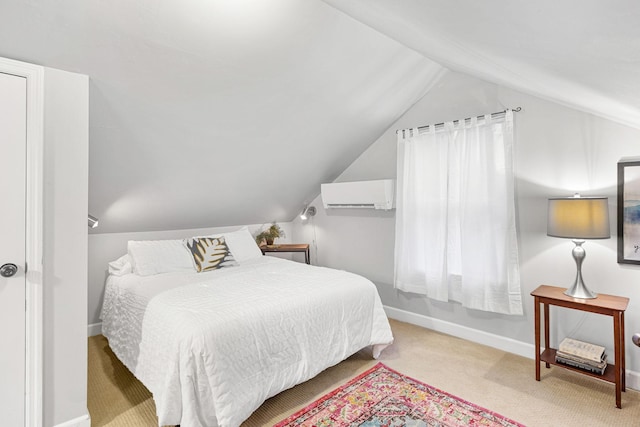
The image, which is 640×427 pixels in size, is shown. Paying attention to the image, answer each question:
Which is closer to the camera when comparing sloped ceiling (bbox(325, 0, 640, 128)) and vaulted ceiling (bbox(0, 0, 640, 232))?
sloped ceiling (bbox(325, 0, 640, 128))

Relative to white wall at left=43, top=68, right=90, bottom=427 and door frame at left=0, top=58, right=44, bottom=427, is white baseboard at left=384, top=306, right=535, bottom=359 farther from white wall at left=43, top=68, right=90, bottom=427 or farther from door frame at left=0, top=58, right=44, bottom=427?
door frame at left=0, top=58, right=44, bottom=427

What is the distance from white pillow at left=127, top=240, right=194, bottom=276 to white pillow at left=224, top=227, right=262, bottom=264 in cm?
51

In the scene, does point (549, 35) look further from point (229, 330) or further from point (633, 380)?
point (633, 380)

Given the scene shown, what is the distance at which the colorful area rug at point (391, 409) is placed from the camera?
6.41ft

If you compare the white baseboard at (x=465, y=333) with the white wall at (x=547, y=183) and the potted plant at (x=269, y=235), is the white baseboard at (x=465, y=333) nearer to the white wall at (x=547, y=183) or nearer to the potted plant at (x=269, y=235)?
the white wall at (x=547, y=183)

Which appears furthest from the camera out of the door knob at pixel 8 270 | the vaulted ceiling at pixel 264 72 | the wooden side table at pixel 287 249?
the wooden side table at pixel 287 249

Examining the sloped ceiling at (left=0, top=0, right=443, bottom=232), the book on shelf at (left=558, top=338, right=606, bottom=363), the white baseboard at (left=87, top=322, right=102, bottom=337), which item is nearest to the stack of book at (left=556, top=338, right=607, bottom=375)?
the book on shelf at (left=558, top=338, right=606, bottom=363)

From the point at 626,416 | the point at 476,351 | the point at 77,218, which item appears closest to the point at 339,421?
the point at 476,351

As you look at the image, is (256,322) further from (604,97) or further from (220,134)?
(604,97)

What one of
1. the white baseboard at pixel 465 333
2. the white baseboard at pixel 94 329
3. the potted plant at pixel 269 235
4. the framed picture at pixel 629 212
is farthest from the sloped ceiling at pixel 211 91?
the white baseboard at pixel 465 333

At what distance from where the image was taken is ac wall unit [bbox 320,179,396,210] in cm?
347

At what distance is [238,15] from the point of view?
6.05ft

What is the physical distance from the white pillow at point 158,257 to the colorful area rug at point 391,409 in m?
1.76

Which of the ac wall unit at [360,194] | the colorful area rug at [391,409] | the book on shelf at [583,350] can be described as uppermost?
the ac wall unit at [360,194]
